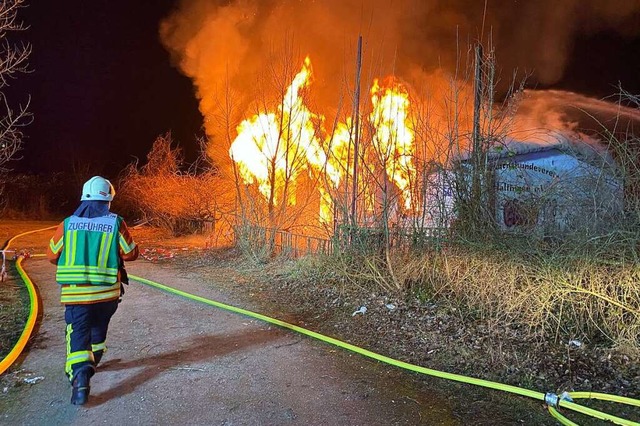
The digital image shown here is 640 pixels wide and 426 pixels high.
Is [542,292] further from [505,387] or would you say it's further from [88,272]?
[88,272]

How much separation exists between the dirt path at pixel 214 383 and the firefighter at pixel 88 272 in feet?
1.02

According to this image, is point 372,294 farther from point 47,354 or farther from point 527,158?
point 527,158

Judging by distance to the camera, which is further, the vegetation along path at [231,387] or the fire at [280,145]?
the fire at [280,145]

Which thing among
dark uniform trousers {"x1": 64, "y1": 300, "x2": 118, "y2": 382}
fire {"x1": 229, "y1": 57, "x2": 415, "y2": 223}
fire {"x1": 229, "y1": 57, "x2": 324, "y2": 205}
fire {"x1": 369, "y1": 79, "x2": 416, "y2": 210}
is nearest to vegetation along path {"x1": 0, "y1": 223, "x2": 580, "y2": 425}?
dark uniform trousers {"x1": 64, "y1": 300, "x2": 118, "y2": 382}

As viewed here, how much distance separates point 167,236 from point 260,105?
766 centimetres

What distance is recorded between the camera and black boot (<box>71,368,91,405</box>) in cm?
343

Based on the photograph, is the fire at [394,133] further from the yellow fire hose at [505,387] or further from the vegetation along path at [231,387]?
the vegetation along path at [231,387]

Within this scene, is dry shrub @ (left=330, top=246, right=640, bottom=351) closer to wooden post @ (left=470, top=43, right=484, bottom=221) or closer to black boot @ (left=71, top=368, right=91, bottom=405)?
wooden post @ (left=470, top=43, right=484, bottom=221)

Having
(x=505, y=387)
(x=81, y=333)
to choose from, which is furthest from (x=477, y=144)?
(x=81, y=333)

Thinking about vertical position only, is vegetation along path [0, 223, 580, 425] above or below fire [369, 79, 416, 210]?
below

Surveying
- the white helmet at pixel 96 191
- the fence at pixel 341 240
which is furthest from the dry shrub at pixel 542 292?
the white helmet at pixel 96 191

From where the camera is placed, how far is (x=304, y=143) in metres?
10.3

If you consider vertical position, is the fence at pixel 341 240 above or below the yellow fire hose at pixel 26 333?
above

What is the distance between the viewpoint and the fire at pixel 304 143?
8.16m
